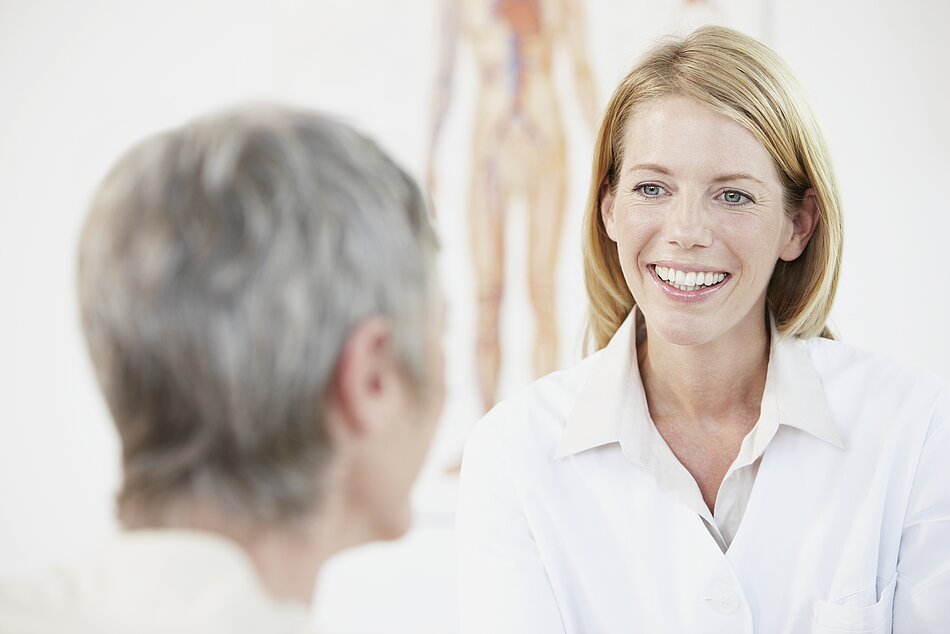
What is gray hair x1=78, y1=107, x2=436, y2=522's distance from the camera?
612 mm

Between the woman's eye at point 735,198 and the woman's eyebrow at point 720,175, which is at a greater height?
the woman's eyebrow at point 720,175

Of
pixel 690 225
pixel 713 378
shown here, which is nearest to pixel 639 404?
pixel 713 378

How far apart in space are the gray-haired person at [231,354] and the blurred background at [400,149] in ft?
6.22

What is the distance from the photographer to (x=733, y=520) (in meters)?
1.36

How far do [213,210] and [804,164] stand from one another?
3.34 feet

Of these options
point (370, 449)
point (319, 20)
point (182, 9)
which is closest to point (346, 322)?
point (370, 449)

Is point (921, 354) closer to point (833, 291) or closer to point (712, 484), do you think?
point (833, 291)

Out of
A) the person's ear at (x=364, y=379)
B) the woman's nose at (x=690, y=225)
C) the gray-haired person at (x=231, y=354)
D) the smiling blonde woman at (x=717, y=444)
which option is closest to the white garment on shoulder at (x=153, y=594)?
the gray-haired person at (x=231, y=354)

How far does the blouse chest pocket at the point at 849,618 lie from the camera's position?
127cm

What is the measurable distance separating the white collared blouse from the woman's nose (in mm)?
247

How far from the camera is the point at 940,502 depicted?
1.29 meters

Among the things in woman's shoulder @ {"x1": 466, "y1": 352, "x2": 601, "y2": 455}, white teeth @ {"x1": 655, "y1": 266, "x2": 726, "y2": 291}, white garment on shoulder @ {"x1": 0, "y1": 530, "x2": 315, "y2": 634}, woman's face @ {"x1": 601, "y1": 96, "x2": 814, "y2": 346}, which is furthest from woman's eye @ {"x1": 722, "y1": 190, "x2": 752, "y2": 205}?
white garment on shoulder @ {"x1": 0, "y1": 530, "x2": 315, "y2": 634}

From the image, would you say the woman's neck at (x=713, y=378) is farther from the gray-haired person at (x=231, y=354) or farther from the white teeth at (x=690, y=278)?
the gray-haired person at (x=231, y=354)

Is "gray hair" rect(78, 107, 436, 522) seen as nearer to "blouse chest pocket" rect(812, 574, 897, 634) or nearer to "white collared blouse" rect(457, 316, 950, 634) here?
"white collared blouse" rect(457, 316, 950, 634)
